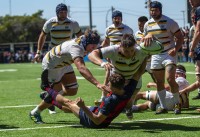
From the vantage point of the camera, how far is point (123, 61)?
8266 mm

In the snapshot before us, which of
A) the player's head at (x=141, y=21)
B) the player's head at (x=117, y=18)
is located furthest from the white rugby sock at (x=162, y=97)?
the player's head at (x=141, y=21)

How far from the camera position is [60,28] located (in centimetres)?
1112

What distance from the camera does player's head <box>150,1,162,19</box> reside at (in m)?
9.88

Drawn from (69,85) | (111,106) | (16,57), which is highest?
(111,106)

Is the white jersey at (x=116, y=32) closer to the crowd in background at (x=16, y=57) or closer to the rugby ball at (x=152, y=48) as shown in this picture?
the rugby ball at (x=152, y=48)

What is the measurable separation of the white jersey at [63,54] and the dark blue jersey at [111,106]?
83cm

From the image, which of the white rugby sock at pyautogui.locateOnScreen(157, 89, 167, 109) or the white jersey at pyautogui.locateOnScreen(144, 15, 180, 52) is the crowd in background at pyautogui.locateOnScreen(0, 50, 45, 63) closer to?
the white jersey at pyautogui.locateOnScreen(144, 15, 180, 52)

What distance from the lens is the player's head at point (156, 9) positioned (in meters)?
9.88

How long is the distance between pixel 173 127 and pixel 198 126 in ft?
1.29

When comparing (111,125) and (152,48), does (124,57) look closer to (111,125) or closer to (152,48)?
(152,48)

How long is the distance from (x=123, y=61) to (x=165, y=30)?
6.63 ft

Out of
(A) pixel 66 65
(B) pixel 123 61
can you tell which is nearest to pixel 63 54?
(A) pixel 66 65

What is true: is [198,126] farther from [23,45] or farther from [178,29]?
[23,45]

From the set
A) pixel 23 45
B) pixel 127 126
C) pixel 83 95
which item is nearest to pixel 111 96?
pixel 127 126
